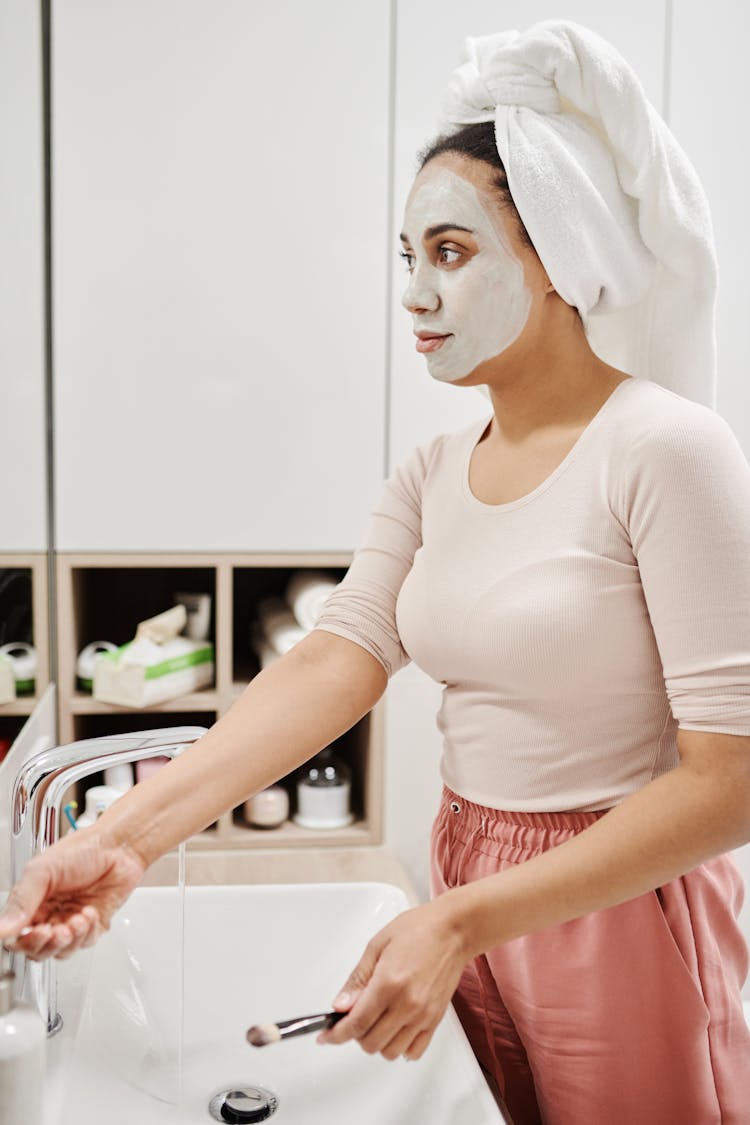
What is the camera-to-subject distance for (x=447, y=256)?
0.89 metres

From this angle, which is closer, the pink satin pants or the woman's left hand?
the woman's left hand

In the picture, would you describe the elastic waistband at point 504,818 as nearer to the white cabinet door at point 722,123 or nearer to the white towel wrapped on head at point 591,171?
the white towel wrapped on head at point 591,171

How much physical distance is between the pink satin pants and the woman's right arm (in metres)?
0.17

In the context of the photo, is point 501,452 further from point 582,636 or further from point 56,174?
point 56,174

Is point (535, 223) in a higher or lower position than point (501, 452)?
higher

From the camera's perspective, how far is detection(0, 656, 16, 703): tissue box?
3.97ft

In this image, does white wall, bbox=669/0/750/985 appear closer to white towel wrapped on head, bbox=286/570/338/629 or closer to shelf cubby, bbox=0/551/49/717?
white towel wrapped on head, bbox=286/570/338/629

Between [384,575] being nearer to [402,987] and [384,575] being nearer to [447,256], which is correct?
[447,256]

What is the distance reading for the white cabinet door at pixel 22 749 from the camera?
38.7 inches

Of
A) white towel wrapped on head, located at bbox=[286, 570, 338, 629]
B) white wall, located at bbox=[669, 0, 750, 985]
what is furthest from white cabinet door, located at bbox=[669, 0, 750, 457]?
white towel wrapped on head, located at bbox=[286, 570, 338, 629]

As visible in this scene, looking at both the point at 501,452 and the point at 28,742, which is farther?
the point at 28,742

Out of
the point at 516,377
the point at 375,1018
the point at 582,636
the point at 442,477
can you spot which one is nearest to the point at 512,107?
the point at 516,377

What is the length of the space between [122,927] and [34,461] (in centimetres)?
65

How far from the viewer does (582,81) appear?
817 mm
